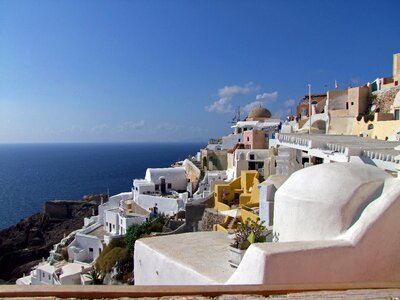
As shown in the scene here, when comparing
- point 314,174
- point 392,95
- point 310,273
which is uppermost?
point 392,95

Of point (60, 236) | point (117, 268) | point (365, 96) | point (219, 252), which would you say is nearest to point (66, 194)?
point (60, 236)

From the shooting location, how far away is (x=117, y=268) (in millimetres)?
22625

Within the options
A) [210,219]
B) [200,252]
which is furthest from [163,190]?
[200,252]

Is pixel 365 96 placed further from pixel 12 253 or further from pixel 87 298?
pixel 12 253

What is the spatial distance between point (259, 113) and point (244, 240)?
149 ft

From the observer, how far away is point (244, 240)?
781cm

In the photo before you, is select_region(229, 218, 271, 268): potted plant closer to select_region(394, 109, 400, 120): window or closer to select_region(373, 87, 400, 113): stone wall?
select_region(394, 109, 400, 120): window

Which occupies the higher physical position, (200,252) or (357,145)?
(357,145)

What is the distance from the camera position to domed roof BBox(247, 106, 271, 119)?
170ft

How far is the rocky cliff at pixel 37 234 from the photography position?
39.7m

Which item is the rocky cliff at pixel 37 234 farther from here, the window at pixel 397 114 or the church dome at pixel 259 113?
the window at pixel 397 114

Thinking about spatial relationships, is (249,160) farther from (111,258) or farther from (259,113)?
(259,113)

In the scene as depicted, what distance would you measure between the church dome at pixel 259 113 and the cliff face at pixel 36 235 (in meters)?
27.1

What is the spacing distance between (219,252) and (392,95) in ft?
77.7
